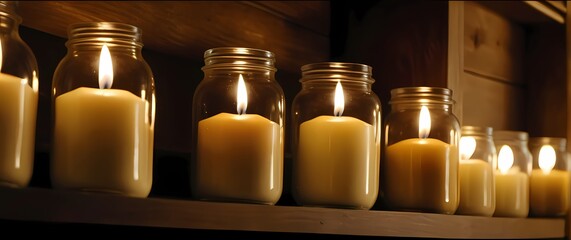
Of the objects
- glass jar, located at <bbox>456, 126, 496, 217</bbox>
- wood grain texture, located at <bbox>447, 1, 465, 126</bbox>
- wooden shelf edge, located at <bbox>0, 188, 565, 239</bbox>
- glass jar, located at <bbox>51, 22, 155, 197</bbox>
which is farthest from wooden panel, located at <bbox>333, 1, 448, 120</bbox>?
glass jar, located at <bbox>51, 22, 155, 197</bbox>

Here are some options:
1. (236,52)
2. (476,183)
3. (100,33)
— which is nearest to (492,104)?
(476,183)

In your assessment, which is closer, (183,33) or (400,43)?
(183,33)

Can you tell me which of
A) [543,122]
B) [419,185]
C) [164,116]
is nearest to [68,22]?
[164,116]

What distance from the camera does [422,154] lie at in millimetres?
913

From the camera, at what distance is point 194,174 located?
2.57 ft

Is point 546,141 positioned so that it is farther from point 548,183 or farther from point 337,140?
point 337,140

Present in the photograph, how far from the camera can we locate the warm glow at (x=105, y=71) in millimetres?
666

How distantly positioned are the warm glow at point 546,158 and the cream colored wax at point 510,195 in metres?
0.13

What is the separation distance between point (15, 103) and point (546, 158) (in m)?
0.93

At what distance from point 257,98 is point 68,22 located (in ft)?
0.84

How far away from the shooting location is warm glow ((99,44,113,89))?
67 centimetres

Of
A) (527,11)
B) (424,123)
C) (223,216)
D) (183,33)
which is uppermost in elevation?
(527,11)

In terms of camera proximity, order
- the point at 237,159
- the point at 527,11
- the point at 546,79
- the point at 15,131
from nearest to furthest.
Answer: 1. the point at 15,131
2. the point at 237,159
3. the point at 527,11
4. the point at 546,79

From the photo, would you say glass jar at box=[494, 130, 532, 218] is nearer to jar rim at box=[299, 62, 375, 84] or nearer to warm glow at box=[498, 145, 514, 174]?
warm glow at box=[498, 145, 514, 174]
